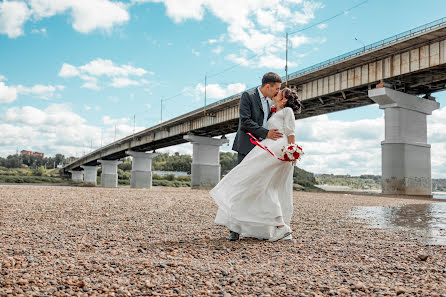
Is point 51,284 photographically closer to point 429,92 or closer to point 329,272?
point 329,272

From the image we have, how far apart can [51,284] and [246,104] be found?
3.30 m

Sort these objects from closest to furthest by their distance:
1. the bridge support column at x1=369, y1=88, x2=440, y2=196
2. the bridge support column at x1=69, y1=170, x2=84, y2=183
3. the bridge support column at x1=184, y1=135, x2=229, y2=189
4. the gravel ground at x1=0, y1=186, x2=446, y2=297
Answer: the gravel ground at x1=0, y1=186, x2=446, y2=297 < the bridge support column at x1=369, y1=88, x2=440, y2=196 < the bridge support column at x1=184, y1=135, x2=229, y2=189 < the bridge support column at x1=69, y1=170, x2=84, y2=183

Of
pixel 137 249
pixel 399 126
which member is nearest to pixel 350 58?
pixel 399 126

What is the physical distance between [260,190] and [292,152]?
25.9 inches

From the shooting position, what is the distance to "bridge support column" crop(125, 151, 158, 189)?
56031 millimetres

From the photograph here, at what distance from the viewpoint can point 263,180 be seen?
4730 mm

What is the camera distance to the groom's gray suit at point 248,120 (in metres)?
4.89

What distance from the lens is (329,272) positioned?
3150mm

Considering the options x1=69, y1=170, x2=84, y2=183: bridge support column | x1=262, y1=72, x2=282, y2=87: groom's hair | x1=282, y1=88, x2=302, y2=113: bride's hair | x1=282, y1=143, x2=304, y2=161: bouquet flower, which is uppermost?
x1=262, y1=72, x2=282, y2=87: groom's hair

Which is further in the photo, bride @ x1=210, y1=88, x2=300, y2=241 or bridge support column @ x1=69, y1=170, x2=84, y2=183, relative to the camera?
bridge support column @ x1=69, y1=170, x2=84, y2=183

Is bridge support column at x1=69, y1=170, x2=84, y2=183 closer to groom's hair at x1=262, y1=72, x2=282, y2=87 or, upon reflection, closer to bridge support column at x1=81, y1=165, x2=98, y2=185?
bridge support column at x1=81, y1=165, x2=98, y2=185

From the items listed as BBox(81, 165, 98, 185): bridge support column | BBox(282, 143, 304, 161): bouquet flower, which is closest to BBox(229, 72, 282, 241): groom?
BBox(282, 143, 304, 161): bouquet flower

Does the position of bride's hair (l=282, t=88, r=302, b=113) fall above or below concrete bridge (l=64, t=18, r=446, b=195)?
below

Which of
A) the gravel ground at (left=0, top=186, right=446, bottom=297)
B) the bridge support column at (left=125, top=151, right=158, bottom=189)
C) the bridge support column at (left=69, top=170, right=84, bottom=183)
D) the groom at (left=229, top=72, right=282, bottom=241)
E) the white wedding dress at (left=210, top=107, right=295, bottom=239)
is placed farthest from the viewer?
the bridge support column at (left=69, top=170, right=84, bottom=183)
